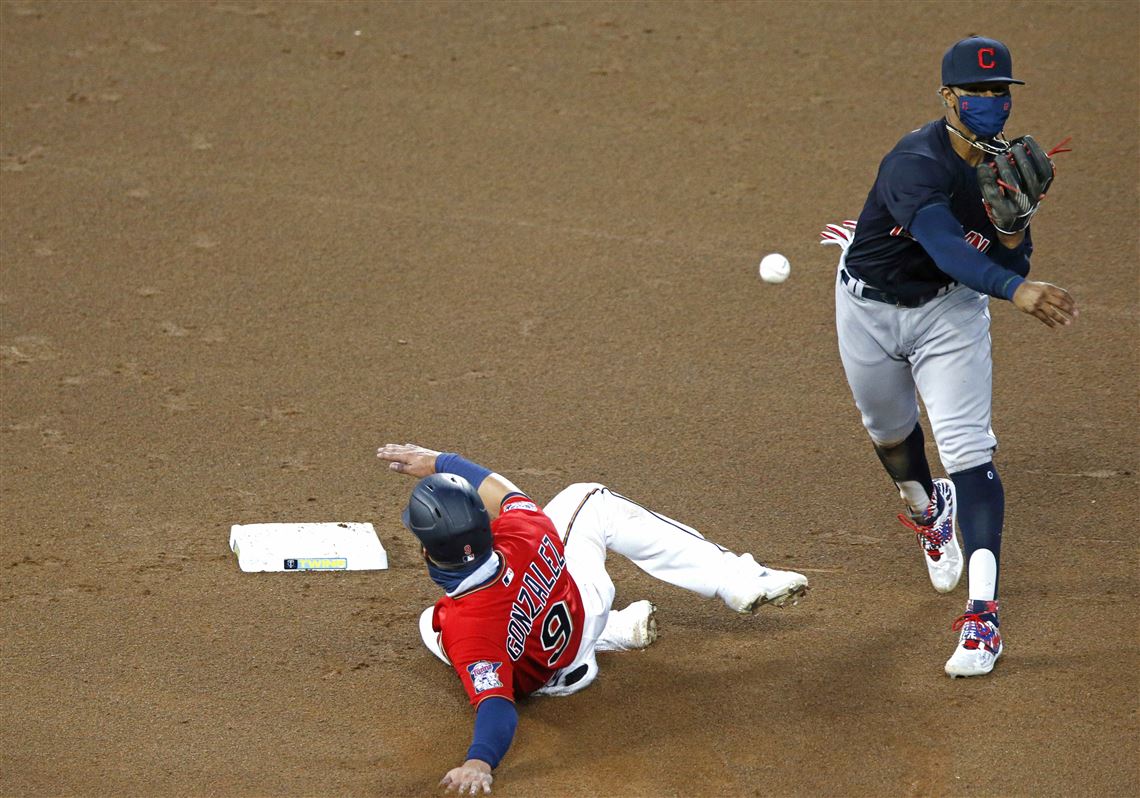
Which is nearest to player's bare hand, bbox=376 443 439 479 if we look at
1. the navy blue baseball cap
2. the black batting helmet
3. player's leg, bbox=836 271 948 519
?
the black batting helmet

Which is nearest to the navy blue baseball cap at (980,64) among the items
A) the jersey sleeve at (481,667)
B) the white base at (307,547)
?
the jersey sleeve at (481,667)

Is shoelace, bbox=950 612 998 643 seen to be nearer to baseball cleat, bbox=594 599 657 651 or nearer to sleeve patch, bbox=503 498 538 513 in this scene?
baseball cleat, bbox=594 599 657 651

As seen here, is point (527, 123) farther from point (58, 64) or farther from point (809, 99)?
point (58, 64)

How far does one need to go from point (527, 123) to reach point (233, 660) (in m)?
5.07

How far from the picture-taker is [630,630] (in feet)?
14.5

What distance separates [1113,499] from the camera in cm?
548

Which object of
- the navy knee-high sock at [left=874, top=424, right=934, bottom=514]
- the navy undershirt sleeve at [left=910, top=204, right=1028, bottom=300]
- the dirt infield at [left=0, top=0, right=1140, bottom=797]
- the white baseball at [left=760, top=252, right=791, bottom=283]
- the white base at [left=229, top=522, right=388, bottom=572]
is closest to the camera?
the navy undershirt sleeve at [left=910, top=204, right=1028, bottom=300]

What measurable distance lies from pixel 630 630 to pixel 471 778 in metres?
0.95

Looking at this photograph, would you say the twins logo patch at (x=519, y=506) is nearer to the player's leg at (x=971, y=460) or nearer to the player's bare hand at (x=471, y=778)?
the player's bare hand at (x=471, y=778)

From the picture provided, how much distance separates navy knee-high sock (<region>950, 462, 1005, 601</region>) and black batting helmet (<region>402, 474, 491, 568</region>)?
156cm

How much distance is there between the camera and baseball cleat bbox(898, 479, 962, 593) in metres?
4.86

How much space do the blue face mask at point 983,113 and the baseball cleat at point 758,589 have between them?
148cm

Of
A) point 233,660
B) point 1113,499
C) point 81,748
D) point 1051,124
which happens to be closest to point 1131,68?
point 1051,124

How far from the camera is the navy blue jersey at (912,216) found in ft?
13.6
